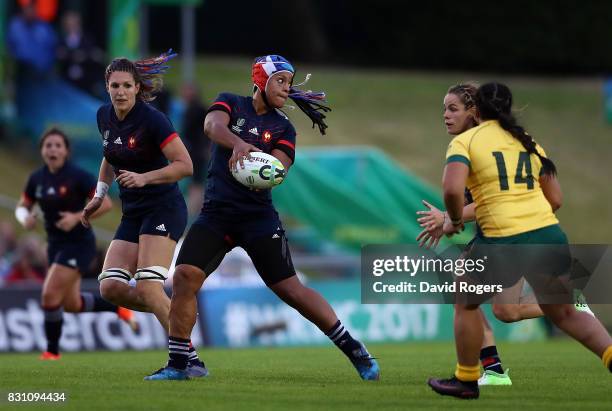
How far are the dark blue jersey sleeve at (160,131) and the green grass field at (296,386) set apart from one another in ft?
6.13

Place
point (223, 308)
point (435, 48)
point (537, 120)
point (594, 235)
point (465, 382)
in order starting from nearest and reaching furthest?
1. point (465, 382)
2. point (223, 308)
3. point (594, 235)
4. point (537, 120)
5. point (435, 48)

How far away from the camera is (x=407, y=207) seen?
23.3 meters

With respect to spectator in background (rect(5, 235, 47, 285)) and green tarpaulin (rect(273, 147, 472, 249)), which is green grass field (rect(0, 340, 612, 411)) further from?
green tarpaulin (rect(273, 147, 472, 249))

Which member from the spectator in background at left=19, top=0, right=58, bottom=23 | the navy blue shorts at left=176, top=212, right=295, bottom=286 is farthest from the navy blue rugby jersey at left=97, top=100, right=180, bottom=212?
the spectator in background at left=19, top=0, right=58, bottom=23

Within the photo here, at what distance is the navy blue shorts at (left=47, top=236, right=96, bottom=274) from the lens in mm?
13680

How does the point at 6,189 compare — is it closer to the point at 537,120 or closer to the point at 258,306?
the point at 258,306

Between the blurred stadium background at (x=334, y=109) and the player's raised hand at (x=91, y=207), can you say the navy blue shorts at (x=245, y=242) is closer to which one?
the player's raised hand at (x=91, y=207)

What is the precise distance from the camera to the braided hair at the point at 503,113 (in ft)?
28.6

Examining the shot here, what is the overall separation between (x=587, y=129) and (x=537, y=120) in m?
1.40

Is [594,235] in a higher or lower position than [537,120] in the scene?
lower

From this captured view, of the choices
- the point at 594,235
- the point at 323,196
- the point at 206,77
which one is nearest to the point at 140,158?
the point at 323,196

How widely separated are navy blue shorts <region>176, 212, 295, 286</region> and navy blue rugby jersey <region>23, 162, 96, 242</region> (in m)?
4.05

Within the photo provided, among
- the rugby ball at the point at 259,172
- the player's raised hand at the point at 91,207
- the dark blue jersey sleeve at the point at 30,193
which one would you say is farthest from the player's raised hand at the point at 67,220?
the rugby ball at the point at 259,172

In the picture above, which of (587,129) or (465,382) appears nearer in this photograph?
(465,382)
